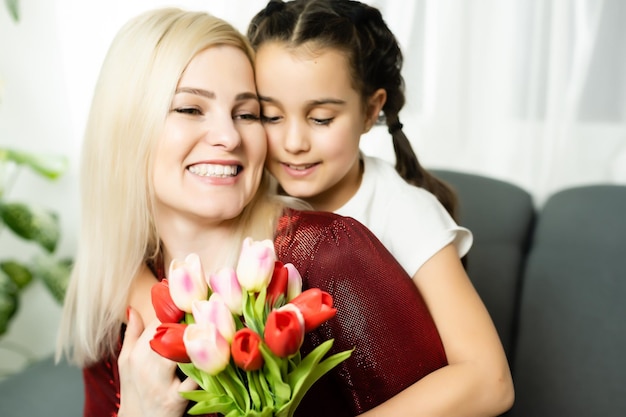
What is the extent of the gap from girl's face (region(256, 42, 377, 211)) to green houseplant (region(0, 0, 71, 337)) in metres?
1.32

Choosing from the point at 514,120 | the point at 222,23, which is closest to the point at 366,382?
the point at 222,23

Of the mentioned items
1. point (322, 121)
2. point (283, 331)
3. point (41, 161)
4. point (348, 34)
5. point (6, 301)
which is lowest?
point (6, 301)

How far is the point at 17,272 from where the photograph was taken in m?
2.55

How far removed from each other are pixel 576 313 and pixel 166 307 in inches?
53.7

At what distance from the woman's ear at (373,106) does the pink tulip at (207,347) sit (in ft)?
2.87

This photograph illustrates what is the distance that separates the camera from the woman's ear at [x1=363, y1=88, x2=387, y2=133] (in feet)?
5.14

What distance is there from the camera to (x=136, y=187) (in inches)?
51.4

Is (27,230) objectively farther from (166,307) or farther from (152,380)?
(166,307)

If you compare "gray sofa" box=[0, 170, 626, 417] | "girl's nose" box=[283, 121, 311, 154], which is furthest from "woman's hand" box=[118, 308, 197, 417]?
"gray sofa" box=[0, 170, 626, 417]

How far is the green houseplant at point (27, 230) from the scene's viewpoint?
2.40 metres

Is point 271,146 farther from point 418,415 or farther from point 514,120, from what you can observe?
point 514,120

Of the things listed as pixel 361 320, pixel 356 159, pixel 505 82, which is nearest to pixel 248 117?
pixel 356 159

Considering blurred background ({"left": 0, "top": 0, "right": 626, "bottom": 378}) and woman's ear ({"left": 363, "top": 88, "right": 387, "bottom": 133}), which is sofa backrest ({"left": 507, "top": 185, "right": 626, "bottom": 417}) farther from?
woman's ear ({"left": 363, "top": 88, "right": 387, "bottom": 133})

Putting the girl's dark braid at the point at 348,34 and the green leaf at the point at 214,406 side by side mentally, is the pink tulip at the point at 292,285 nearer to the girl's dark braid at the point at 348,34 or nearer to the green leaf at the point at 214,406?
the green leaf at the point at 214,406
